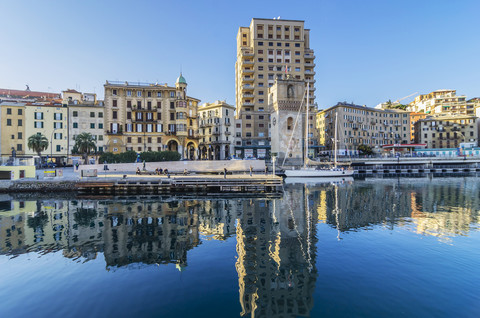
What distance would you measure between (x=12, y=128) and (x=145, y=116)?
108 ft

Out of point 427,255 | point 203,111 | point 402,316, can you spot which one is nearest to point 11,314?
point 402,316

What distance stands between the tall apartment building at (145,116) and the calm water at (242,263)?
42.8 m

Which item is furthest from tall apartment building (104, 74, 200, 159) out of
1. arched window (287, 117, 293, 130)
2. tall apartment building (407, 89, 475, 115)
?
tall apartment building (407, 89, 475, 115)

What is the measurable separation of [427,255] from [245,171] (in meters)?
43.9

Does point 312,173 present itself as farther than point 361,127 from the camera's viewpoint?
No

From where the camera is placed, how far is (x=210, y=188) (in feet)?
143

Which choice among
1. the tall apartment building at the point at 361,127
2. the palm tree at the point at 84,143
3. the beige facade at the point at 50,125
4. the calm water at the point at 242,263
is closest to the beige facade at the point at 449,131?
the tall apartment building at the point at 361,127

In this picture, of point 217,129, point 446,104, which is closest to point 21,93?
point 217,129

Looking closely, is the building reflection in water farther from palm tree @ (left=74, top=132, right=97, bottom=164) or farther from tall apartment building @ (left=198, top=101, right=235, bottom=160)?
tall apartment building @ (left=198, top=101, right=235, bottom=160)

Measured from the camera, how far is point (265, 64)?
309ft

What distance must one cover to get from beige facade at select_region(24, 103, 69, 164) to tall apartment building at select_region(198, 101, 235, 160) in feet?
123

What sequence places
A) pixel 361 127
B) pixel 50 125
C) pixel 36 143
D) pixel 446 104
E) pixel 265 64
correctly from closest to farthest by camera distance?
pixel 36 143 < pixel 50 125 < pixel 265 64 < pixel 361 127 < pixel 446 104

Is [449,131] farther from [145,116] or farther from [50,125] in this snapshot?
[50,125]

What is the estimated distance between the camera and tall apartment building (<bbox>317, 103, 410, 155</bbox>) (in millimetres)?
97812
